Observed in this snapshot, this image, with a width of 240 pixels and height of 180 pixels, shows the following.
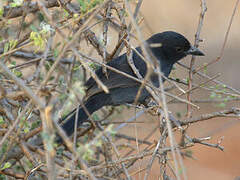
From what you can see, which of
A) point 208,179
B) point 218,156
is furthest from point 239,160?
point 208,179

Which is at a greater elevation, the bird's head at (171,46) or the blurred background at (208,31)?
the bird's head at (171,46)

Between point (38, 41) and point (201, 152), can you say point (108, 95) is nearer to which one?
point (38, 41)

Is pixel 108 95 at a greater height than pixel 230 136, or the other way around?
pixel 108 95

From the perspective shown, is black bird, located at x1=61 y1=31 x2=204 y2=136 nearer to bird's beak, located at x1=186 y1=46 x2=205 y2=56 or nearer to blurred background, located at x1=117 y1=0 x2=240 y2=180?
bird's beak, located at x1=186 y1=46 x2=205 y2=56

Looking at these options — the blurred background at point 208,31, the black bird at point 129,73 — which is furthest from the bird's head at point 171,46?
the blurred background at point 208,31

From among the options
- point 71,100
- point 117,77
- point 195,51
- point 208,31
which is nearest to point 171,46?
point 195,51

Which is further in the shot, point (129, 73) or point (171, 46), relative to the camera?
point (171, 46)

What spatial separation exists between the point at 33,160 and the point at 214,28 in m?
9.44

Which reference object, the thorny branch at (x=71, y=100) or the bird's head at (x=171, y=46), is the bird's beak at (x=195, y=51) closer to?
the bird's head at (x=171, y=46)

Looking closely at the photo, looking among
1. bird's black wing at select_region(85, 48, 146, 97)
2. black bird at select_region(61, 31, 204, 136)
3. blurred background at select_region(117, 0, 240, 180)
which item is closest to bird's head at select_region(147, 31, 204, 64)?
black bird at select_region(61, 31, 204, 136)

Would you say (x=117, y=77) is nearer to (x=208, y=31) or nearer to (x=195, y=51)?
(x=195, y=51)

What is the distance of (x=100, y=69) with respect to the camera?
4867mm

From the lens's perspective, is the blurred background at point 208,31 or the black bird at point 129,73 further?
the blurred background at point 208,31

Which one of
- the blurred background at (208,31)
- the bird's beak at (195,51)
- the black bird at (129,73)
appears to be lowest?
the blurred background at (208,31)
